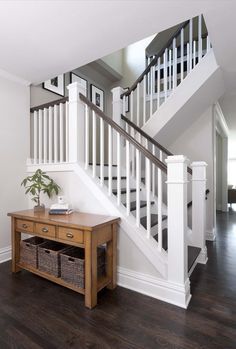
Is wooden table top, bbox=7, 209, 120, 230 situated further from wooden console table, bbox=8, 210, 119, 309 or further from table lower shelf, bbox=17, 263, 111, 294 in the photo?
table lower shelf, bbox=17, 263, 111, 294

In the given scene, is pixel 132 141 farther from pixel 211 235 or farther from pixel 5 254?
pixel 211 235

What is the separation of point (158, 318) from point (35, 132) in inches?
107

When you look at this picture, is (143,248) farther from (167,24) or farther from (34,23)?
(34,23)

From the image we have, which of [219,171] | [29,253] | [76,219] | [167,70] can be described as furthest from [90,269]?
[219,171]

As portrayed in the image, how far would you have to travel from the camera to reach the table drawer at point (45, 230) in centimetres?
199

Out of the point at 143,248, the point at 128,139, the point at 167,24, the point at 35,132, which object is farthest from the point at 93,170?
the point at 167,24

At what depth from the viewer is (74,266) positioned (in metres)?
1.85

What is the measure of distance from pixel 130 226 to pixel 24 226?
1158 millimetres

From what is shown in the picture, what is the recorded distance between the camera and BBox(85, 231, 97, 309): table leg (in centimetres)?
172

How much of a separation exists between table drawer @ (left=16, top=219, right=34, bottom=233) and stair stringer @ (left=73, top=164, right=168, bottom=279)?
720 millimetres

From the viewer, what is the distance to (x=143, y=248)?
76.9 inches

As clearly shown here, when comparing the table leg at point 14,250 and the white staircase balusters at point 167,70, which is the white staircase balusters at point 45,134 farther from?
the white staircase balusters at point 167,70

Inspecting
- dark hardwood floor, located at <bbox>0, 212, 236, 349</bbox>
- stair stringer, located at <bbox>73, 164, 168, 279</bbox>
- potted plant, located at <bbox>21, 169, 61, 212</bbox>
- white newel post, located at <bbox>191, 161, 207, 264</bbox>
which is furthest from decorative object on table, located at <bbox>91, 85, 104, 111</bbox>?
dark hardwood floor, located at <bbox>0, 212, 236, 349</bbox>

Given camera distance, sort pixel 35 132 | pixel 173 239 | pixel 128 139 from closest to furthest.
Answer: pixel 173 239
pixel 128 139
pixel 35 132
